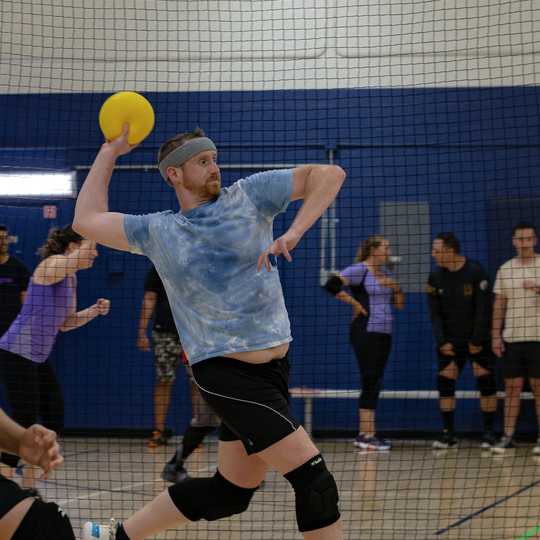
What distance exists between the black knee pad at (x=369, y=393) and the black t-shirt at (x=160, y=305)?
165 centimetres

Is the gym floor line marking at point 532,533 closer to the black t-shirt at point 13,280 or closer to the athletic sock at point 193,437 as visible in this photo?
the athletic sock at point 193,437

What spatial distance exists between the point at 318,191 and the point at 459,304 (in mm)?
4864

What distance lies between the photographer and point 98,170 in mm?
3482

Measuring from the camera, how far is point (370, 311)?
7824mm

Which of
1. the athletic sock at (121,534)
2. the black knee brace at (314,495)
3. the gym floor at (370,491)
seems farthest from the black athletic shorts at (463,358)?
the black knee brace at (314,495)

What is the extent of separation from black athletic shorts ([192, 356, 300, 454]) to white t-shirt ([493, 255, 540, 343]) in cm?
Result: 451

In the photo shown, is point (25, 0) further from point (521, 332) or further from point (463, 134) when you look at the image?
point (521, 332)

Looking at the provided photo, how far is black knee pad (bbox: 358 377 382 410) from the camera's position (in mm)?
7574

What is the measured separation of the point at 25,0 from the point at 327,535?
213 inches

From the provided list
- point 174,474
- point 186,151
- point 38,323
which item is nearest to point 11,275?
point 38,323

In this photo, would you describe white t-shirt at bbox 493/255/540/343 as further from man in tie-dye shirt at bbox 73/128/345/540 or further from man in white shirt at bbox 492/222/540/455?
man in tie-dye shirt at bbox 73/128/345/540

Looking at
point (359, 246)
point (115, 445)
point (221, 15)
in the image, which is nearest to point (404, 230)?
point (359, 246)

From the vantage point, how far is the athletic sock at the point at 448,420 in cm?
791

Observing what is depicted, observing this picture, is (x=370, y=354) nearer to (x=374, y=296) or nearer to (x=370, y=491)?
(x=374, y=296)
